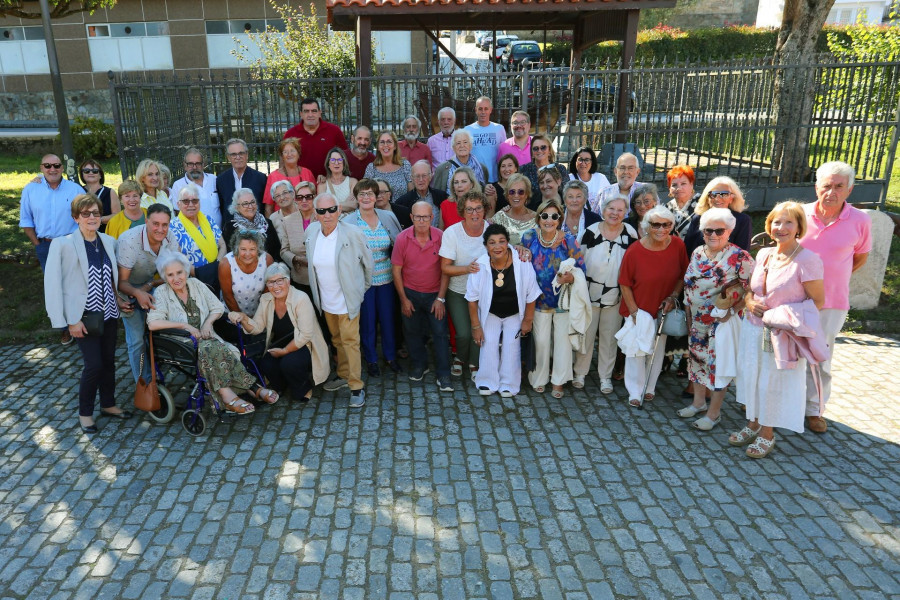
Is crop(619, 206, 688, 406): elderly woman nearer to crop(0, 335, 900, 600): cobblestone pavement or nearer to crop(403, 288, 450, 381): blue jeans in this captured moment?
crop(0, 335, 900, 600): cobblestone pavement

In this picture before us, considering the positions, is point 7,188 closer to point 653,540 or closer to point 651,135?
point 651,135

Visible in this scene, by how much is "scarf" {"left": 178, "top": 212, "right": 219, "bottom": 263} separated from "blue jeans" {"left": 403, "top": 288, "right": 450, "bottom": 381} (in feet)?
6.03

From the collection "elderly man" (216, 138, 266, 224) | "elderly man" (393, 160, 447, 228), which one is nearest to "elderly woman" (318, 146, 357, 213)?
"elderly man" (393, 160, 447, 228)

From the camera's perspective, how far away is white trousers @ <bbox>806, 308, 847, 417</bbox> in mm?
5246

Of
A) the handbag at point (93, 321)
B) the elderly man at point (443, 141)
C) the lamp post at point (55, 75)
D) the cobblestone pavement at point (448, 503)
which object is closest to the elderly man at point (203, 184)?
the handbag at point (93, 321)

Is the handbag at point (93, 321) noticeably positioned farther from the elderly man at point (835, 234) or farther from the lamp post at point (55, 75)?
the elderly man at point (835, 234)

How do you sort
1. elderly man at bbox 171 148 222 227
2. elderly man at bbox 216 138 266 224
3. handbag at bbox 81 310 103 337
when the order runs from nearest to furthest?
handbag at bbox 81 310 103 337, elderly man at bbox 171 148 222 227, elderly man at bbox 216 138 266 224

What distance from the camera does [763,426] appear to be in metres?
5.05

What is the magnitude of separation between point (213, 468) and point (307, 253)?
6.50 feet

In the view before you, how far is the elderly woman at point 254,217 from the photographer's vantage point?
20.2 feet

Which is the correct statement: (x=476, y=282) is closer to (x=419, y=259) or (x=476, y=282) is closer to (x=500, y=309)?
(x=500, y=309)

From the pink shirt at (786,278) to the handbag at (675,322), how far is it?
0.68m

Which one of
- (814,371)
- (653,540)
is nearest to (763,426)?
(814,371)

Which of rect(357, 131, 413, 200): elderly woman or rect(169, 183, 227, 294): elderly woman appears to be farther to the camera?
rect(357, 131, 413, 200): elderly woman
